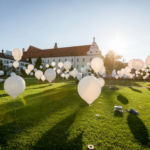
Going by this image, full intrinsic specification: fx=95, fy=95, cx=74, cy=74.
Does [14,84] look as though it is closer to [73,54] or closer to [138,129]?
[138,129]

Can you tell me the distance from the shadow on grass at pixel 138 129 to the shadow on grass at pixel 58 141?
1.97 m

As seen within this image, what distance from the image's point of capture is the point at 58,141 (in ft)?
9.78

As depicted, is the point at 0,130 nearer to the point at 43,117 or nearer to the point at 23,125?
the point at 23,125

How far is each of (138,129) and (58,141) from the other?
9.98ft

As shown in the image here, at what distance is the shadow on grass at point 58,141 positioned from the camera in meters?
2.75

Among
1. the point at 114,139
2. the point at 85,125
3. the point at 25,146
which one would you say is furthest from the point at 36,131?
the point at 114,139

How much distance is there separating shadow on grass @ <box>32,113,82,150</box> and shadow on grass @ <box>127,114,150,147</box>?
1975 millimetres

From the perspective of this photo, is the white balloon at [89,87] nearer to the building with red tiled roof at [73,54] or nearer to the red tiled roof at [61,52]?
the building with red tiled roof at [73,54]

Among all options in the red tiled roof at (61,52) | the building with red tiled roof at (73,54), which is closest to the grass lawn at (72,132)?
the building with red tiled roof at (73,54)

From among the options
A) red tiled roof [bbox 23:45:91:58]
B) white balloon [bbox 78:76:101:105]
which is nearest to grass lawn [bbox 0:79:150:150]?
white balloon [bbox 78:76:101:105]

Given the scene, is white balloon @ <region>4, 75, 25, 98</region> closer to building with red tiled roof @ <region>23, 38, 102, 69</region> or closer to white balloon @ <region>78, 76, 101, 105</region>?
white balloon @ <region>78, 76, 101, 105</region>

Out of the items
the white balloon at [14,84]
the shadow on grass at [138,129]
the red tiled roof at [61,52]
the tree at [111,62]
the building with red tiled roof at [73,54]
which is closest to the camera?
the shadow on grass at [138,129]

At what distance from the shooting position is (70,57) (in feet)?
161

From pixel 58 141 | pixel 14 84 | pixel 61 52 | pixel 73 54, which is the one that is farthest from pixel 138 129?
pixel 61 52
